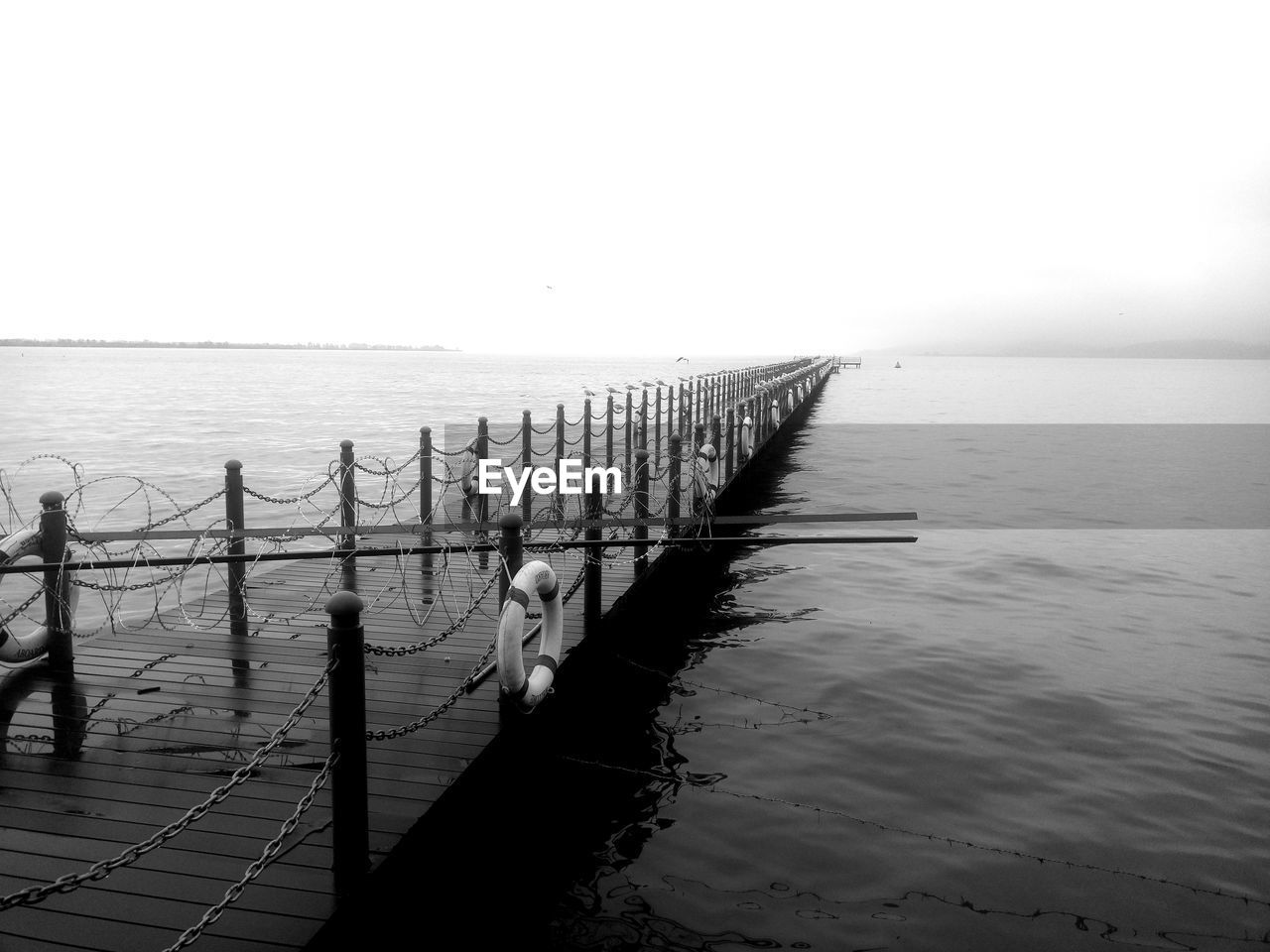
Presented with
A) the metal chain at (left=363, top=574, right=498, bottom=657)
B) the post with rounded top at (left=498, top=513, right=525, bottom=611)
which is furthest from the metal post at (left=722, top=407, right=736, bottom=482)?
the post with rounded top at (left=498, top=513, right=525, bottom=611)

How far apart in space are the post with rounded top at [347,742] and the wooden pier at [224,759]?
0.02 m

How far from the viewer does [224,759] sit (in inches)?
194

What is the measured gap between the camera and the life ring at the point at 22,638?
6.18 meters

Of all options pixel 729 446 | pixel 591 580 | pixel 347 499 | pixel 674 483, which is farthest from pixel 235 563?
pixel 729 446

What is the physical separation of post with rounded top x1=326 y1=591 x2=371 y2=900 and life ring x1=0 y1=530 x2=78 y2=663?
368 cm

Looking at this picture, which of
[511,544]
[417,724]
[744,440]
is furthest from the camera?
[744,440]

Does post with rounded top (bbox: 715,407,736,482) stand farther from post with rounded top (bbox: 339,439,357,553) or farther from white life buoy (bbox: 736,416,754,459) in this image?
post with rounded top (bbox: 339,439,357,553)

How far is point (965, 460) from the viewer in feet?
114

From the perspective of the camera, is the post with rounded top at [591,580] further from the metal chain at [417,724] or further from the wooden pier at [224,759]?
the metal chain at [417,724]

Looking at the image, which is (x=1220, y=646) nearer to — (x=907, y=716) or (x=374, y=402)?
(x=907, y=716)

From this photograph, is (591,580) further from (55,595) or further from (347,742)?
(347,742)

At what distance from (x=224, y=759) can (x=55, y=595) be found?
2.34 m

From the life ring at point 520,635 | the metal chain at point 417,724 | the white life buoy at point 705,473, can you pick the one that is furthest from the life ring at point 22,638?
the white life buoy at point 705,473

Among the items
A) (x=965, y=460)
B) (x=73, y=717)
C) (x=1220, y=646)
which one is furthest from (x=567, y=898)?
(x=965, y=460)
